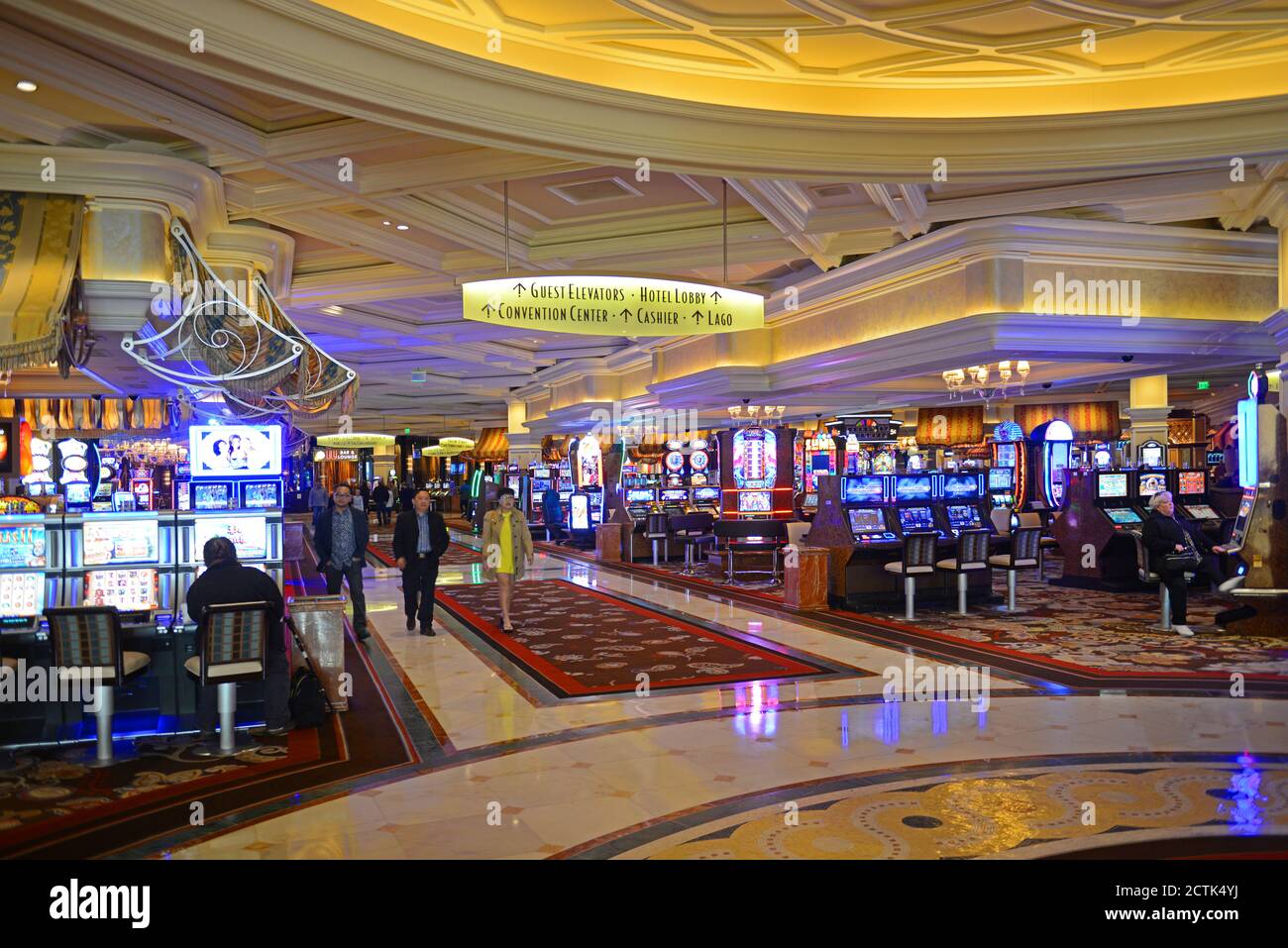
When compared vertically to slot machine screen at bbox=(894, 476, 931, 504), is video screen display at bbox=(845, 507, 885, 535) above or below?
below

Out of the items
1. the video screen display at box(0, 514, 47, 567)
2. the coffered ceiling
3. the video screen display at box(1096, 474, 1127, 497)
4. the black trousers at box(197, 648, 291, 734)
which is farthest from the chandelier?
the video screen display at box(0, 514, 47, 567)

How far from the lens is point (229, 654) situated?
4918 millimetres

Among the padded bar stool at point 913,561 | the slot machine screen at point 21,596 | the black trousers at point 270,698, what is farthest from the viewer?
the padded bar stool at point 913,561

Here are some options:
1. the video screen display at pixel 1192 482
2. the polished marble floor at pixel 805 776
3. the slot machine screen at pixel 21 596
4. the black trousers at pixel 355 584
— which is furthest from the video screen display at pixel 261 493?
the video screen display at pixel 1192 482

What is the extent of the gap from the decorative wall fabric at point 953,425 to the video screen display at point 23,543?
57.7 feet

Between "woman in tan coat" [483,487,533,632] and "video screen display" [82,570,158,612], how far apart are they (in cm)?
323

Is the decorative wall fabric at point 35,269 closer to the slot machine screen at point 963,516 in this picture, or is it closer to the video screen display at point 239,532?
the video screen display at point 239,532

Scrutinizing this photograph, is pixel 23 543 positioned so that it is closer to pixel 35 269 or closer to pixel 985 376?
pixel 35 269

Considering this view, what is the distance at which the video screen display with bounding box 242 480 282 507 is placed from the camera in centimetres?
752

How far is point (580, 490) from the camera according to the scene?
19266 millimetres

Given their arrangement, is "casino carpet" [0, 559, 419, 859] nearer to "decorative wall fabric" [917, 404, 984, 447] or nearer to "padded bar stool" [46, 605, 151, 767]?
"padded bar stool" [46, 605, 151, 767]

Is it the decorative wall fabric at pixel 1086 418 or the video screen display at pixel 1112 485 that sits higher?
the decorative wall fabric at pixel 1086 418

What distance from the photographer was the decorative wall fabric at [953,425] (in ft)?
65.5

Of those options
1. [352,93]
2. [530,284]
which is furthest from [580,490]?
[352,93]
